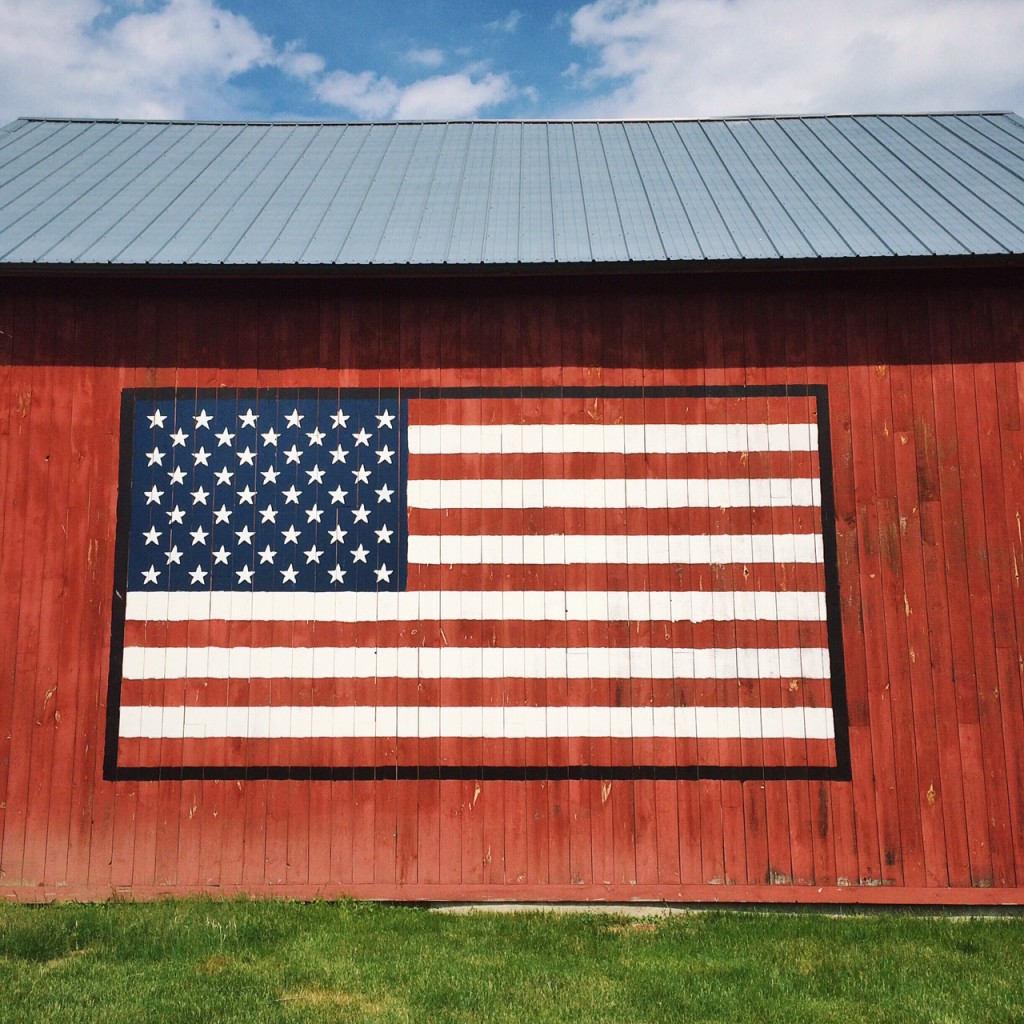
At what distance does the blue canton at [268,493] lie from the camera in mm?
7492

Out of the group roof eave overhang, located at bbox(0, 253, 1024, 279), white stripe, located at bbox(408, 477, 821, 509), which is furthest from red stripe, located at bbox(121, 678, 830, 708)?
roof eave overhang, located at bbox(0, 253, 1024, 279)

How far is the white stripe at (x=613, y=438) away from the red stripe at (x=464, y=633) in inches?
59.1

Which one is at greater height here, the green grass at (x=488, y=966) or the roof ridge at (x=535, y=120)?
the roof ridge at (x=535, y=120)

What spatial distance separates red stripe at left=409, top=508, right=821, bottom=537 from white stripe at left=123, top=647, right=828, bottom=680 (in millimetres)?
995

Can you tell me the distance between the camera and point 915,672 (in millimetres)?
7297

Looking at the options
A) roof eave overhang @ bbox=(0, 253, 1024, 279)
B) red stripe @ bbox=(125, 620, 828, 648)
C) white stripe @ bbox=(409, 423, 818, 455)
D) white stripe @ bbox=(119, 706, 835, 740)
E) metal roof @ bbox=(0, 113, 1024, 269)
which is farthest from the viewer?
metal roof @ bbox=(0, 113, 1024, 269)

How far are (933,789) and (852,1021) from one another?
9.28ft

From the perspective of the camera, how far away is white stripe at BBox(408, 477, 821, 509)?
7539 millimetres

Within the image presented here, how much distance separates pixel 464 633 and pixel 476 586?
408 millimetres

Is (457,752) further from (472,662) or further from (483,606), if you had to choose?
(483,606)

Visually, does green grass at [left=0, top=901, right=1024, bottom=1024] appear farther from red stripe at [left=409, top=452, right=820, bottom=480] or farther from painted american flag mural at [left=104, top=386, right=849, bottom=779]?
red stripe at [left=409, top=452, right=820, bottom=480]

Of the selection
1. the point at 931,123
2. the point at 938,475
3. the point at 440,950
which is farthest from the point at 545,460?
the point at 931,123

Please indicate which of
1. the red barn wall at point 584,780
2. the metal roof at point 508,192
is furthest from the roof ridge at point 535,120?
the red barn wall at point 584,780

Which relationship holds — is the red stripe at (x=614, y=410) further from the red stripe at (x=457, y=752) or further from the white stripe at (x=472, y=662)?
the red stripe at (x=457, y=752)
